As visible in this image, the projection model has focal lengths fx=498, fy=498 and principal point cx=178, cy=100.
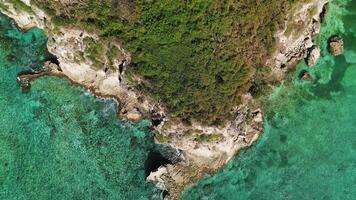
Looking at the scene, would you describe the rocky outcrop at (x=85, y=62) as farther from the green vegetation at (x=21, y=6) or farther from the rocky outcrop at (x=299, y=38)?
the rocky outcrop at (x=299, y=38)

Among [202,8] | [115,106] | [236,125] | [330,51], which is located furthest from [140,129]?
[330,51]

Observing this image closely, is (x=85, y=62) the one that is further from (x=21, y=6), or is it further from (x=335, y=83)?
(x=335, y=83)

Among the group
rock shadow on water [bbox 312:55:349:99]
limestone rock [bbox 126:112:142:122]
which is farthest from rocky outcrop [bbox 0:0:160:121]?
rock shadow on water [bbox 312:55:349:99]

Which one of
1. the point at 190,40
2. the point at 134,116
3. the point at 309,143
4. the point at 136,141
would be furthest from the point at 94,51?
the point at 309,143

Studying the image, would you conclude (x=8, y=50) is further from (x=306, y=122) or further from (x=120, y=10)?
(x=306, y=122)

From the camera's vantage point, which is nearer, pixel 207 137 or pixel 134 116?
pixel 207 137

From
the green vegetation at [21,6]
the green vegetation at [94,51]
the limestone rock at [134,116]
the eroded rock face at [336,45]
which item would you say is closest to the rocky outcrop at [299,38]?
the eroded rock face at [336,45]
